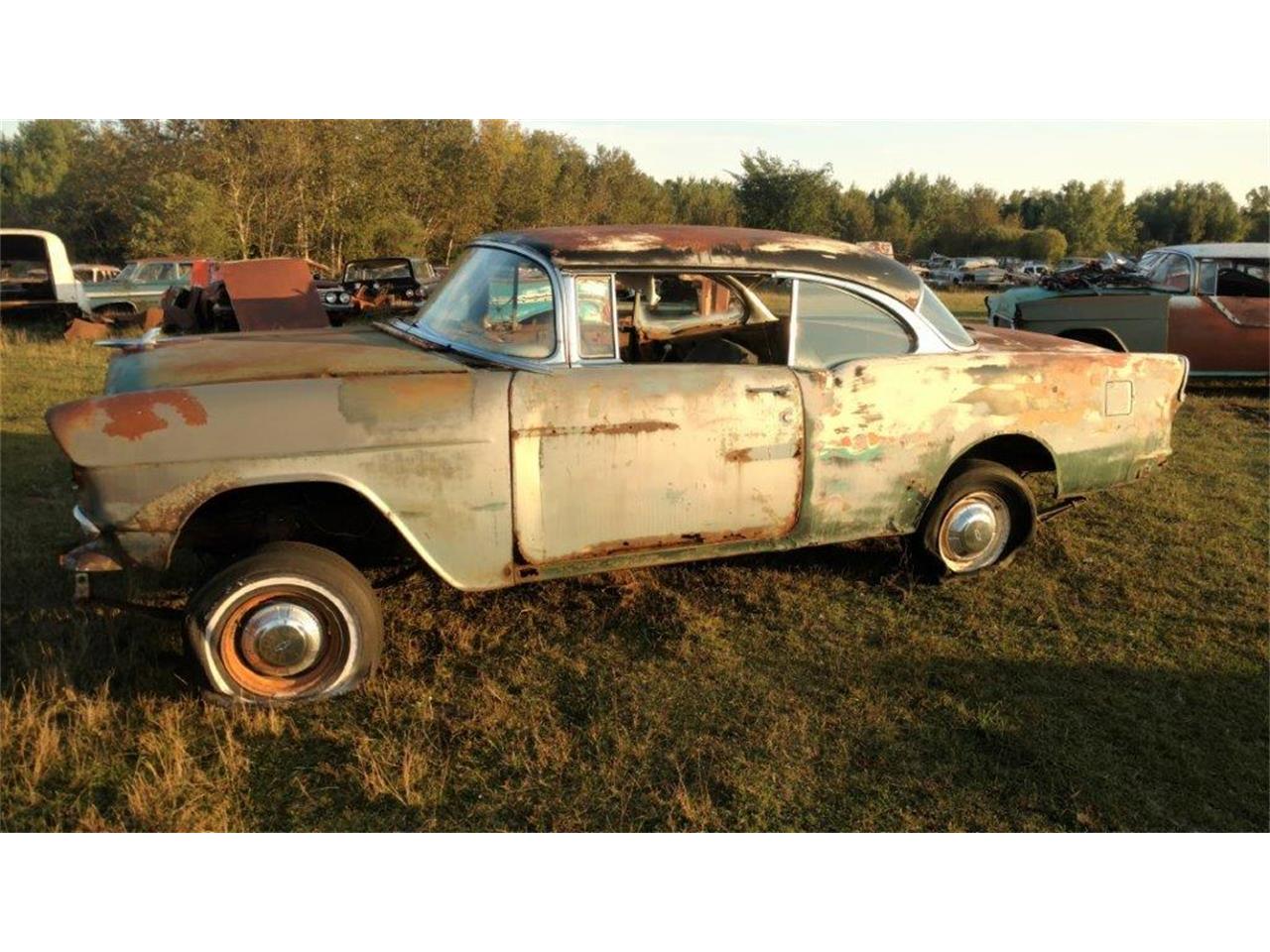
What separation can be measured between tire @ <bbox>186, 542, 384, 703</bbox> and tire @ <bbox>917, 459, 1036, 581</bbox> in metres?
2.75

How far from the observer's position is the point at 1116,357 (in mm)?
4445

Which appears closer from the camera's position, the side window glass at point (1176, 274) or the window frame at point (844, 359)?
the window frame at point (844, 359)

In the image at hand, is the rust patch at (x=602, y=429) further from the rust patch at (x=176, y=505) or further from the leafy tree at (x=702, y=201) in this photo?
the leafy tree at (x=702, y=201)

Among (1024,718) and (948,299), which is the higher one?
(948,299)

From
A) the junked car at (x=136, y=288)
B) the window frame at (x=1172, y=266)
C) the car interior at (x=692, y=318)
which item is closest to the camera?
the car interior at (x=692, y=318)

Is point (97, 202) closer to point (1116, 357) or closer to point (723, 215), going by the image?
point (723, 215)

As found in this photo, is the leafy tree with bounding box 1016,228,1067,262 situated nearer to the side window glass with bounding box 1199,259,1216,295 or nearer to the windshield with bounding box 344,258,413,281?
the windshield with bounding box 344,258,413,281

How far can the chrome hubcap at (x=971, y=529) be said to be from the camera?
428 centimetres

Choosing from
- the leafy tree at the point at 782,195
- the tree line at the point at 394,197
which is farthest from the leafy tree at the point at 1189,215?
the leafy tree at the point at 782,195

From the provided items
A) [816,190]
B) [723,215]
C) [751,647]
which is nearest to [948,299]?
[816,190]

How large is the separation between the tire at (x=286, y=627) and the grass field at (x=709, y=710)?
0.42 feet

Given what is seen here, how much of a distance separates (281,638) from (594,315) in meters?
1.80

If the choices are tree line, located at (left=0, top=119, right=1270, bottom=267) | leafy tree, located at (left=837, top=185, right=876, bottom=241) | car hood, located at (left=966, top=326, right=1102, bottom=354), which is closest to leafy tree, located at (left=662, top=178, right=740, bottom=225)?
tree line, located at (left=0, top=119, right=1270, bottom=267)

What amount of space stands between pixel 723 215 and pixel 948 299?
43.9ft
